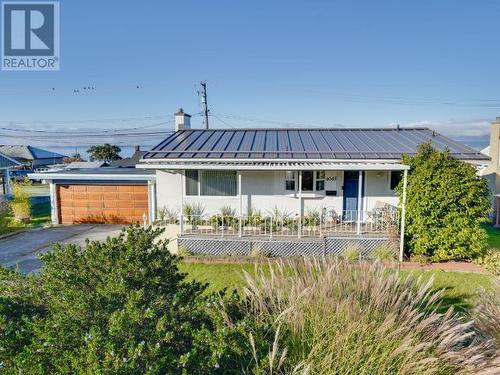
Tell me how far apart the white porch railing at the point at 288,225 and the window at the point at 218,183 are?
1.15 m

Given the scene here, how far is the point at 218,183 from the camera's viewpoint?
13.9 metres

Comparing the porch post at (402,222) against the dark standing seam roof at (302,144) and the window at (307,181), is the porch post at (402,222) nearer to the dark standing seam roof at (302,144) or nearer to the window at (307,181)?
the dark standing seam roof at (302,144)

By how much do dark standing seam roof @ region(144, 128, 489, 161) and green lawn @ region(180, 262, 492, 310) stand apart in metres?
4.90

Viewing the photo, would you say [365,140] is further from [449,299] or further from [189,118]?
[189,118]

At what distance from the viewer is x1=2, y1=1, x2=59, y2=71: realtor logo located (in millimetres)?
14039

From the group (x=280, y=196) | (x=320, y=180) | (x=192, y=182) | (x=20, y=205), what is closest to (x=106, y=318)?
(x=192, y=182)

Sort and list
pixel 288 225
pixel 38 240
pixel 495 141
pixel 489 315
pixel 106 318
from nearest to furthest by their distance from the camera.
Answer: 1. pixel 106 318
2. pixel 489 315
3. pixel 288 225
4. pixel 38 240
5. pixel 495 141

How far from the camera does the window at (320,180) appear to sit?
13.9m

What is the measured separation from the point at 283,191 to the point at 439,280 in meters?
6.63

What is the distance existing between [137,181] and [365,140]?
12.1 meters

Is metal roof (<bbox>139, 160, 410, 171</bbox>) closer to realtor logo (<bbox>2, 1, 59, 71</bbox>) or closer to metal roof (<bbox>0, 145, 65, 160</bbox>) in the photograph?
realtor logo (<bbox>2, 1, 59, 71</bbox>)

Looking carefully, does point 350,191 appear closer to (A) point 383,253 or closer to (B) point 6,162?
(A) point 383,253

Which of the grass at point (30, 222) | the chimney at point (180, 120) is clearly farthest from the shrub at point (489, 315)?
the grass at point (30, 222)

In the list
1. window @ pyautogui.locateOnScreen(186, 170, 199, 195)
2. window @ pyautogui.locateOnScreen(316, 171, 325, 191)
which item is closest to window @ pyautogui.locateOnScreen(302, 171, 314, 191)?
window @ pyautogui.locateOnScreen(316, 171, 325, 191)
